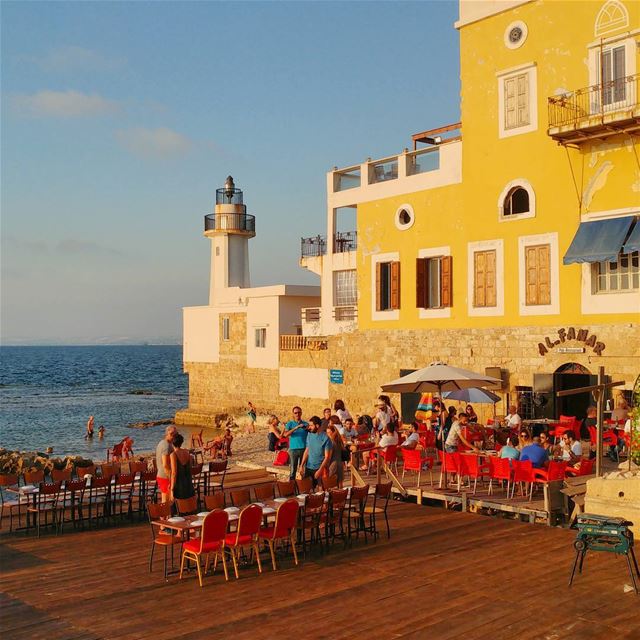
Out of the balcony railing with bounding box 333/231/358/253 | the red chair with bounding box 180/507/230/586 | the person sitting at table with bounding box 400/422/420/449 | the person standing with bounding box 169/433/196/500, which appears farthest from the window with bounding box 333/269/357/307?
the red chair with bounding box 180/507/230/586

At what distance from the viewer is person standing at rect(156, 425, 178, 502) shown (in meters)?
11.0

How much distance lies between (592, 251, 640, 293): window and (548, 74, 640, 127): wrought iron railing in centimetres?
358

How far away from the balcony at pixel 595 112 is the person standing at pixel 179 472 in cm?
1365

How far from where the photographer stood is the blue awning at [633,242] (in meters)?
18.9

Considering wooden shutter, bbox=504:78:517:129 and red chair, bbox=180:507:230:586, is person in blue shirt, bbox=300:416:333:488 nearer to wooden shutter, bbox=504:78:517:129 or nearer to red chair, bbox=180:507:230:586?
red chair, bbox=180:507:230:586

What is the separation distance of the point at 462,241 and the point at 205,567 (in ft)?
53.1

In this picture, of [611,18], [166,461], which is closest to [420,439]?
[166,461]

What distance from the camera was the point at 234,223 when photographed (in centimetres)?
4516

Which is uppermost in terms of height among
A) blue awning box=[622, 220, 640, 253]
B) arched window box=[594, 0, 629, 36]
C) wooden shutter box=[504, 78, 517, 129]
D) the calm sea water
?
arched window box=[594, 0, 629, 36]

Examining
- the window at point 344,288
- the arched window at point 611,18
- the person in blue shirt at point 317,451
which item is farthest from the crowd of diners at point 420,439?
the window at point 344,288

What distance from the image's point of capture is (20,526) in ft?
40.9

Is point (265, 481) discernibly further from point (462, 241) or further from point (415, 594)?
point (462, 241)

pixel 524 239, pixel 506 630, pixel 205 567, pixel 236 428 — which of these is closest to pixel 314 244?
pixel 236 428

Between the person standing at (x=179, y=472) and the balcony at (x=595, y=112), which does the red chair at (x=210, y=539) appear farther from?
the balcony at (x=595, y=112)
